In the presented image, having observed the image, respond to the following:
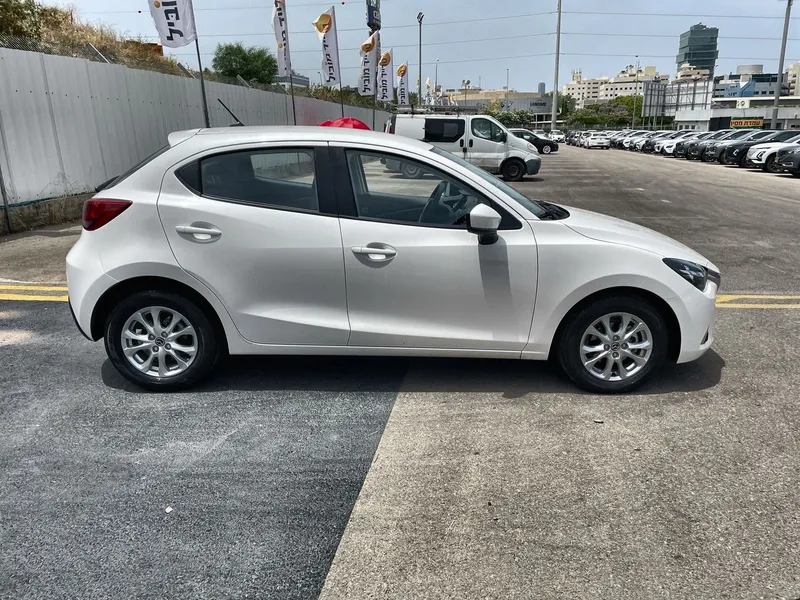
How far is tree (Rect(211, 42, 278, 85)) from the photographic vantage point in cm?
6241

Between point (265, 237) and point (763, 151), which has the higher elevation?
point (265, 237)

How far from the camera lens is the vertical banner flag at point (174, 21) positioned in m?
14.0

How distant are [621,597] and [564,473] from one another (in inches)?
35.7

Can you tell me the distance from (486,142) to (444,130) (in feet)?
5.06

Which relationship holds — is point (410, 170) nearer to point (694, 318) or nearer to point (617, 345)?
point (617, 345)

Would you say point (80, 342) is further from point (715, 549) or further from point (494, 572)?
point (715, 549)

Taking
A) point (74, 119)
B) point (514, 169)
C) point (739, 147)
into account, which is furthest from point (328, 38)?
point (739, 147)

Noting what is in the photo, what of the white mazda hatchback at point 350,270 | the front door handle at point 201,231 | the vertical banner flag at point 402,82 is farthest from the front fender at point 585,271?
the vertical banner flag at point 402,82

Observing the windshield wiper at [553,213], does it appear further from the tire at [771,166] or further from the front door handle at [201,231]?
the tire at [771,166]

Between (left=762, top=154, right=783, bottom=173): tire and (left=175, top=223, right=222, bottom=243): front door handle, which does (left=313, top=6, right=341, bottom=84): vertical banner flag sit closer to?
(left=762, top=154, right=783, bottom=173): tire

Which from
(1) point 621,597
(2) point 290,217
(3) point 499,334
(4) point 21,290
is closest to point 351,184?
(2) point 290,217

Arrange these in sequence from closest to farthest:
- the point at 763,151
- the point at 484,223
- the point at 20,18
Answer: the point at 484,223 → the point at 20,18 → the point at 763,151

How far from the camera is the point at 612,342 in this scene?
422 centimetres

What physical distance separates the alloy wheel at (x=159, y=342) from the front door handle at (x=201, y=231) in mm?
513
